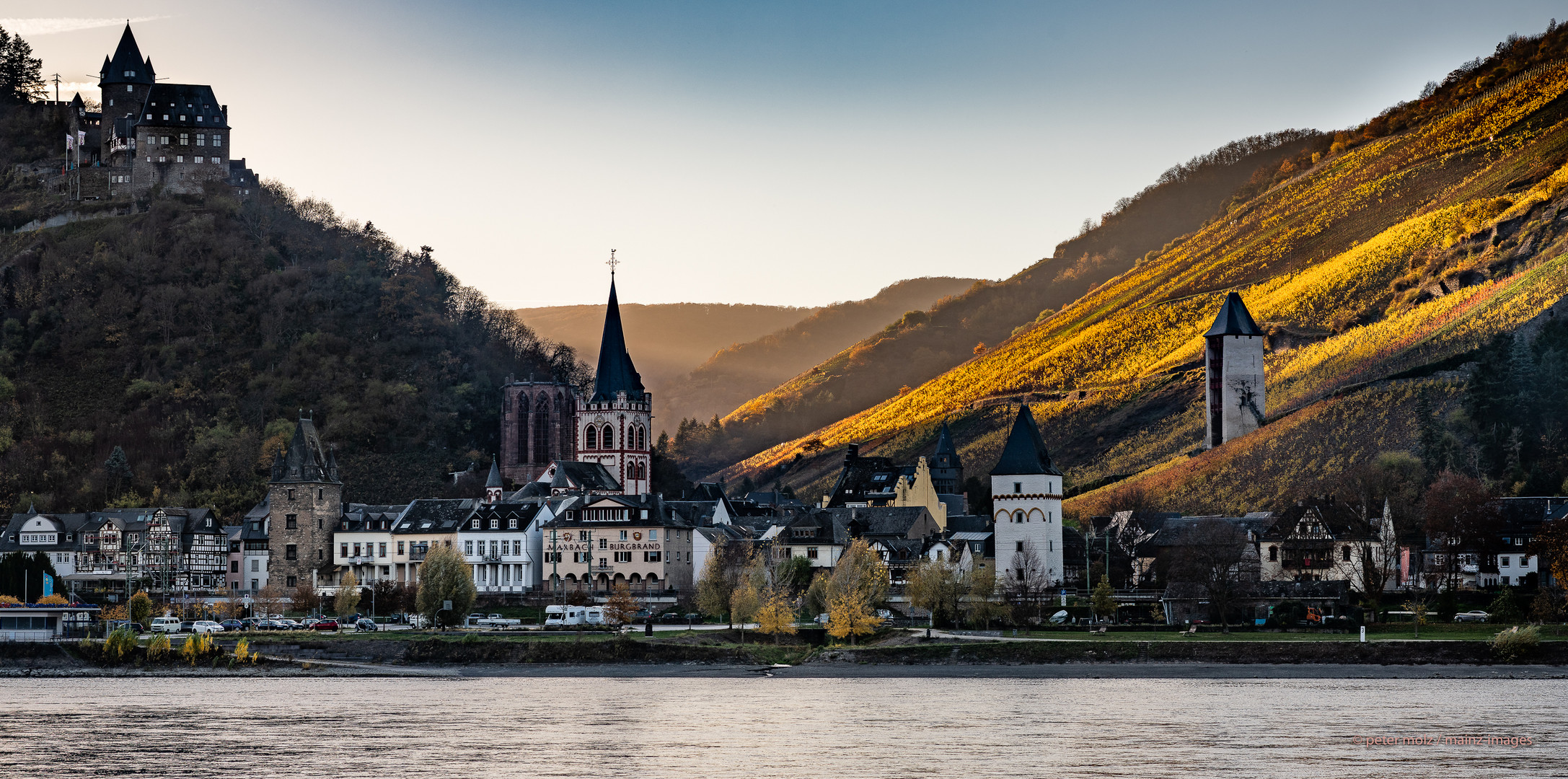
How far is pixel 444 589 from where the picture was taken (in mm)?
100375

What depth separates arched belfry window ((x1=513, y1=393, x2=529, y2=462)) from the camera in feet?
519

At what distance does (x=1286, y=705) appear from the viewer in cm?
6619

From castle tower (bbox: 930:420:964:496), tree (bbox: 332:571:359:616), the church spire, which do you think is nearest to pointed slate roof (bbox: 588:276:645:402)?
the church spire

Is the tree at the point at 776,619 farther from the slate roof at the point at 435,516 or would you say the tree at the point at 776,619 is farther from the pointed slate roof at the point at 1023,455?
the slate roof at the point at 435,516

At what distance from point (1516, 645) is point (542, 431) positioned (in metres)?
97.4

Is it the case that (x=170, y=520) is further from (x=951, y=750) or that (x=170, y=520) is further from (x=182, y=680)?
(x=951, y=750)

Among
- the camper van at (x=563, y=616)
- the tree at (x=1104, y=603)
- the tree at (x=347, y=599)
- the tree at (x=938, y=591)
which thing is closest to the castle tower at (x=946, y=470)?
the camper van at (x=563, y=616)

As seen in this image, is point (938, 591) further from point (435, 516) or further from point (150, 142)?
point (150, 142)

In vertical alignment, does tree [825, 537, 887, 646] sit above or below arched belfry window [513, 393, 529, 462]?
below

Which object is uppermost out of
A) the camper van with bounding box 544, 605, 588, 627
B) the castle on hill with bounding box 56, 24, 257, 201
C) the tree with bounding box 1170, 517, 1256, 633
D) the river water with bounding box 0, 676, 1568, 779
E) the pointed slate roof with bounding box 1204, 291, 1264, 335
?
the castle on hill with bounding box 56, 24, 257, 201

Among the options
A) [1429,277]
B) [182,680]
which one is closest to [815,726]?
[182,680]

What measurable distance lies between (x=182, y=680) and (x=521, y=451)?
72394 millimetres

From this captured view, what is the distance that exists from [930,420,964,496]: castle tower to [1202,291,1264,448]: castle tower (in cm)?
2695

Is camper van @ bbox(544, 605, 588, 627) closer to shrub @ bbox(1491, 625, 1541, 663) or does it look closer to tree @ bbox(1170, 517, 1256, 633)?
tree @ bbox(1170, 517, 1256, 633)
